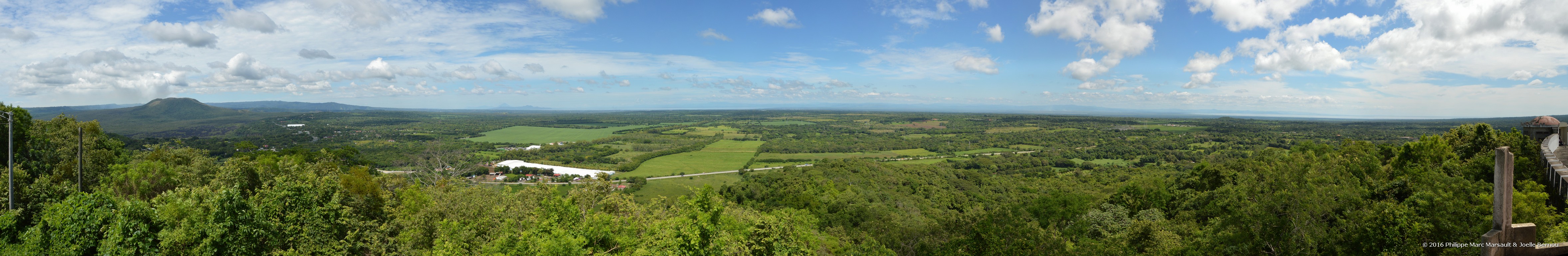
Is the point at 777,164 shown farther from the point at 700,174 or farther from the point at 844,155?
A: the point at 844,155

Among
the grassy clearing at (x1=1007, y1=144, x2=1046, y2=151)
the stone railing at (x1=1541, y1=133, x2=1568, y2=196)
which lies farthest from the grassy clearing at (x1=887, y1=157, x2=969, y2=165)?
the stone railing at (x1=1541, y1=133, x2=1568, y2=196)

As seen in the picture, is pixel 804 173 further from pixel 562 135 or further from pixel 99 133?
pixel 562 135

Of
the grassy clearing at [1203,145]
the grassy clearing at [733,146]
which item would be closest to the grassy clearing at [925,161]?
the grassy clearing at [733,146]

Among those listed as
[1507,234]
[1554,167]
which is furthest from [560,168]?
[1507,234]

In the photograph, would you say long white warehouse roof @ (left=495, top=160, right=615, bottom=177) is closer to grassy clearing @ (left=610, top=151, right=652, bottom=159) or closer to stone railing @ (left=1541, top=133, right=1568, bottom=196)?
grassy clearing @ (left=610, top=151, right=652, bottom=159)

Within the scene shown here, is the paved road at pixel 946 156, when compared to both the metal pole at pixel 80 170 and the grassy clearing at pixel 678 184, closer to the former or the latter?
the grassy clearing at pixel 678 184
